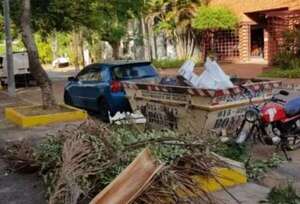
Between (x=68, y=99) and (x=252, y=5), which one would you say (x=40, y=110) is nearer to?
(x=68, y=99)

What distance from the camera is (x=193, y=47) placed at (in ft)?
126

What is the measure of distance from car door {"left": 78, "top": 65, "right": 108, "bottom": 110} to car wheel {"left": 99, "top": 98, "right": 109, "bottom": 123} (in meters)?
0.20

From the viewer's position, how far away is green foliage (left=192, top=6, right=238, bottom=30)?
34062 millimetres

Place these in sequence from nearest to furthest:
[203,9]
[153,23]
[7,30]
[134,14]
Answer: [7,30] < [134,14] < [203,9] < [153,23]

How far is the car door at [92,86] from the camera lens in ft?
46.1

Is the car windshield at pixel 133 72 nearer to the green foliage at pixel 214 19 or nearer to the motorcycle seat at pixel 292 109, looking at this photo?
the motorcycle seat at pixel 292 109

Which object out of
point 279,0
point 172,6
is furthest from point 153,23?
point 279,0

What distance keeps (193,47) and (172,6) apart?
3927 millimetres

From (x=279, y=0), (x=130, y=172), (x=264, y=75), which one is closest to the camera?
(x=130, y=172)

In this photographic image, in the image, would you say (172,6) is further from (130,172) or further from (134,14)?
(130,172)

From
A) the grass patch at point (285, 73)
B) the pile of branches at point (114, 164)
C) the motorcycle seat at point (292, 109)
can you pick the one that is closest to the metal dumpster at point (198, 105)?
the motorcycle seat at point (292, 109)

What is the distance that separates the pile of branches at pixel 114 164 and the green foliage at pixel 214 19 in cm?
2783

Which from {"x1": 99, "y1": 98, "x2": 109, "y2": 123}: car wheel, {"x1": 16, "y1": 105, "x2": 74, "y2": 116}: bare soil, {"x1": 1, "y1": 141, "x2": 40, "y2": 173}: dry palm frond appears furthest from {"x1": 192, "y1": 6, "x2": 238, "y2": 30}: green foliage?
{"x1": 1, "y1": 141, "x2": 40, "y2": 173}: dry palm frond

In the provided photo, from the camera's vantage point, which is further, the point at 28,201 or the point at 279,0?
the point at 279,0
